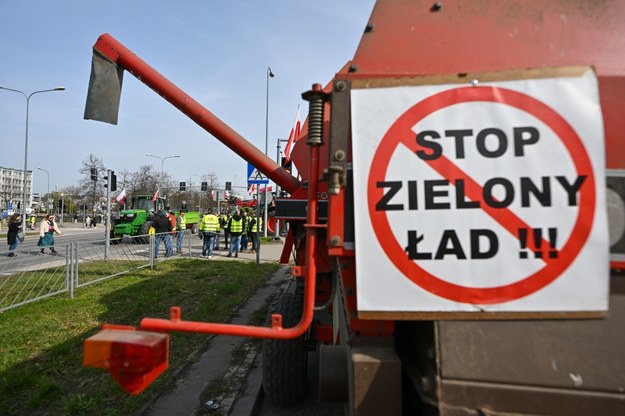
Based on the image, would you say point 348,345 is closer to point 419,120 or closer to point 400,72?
point 419,120

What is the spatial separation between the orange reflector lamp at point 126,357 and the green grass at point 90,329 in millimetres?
1991

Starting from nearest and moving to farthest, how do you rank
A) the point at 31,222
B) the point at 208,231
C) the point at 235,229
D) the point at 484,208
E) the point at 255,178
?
1. the point at 484,208
2. the point at 255,178
3. the point at 208,231
4. the point at 235,229
5. the point at 31,222

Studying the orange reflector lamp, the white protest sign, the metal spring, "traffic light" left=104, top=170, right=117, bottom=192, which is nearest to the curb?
the orange reflector lamp

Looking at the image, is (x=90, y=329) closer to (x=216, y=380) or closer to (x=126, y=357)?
(x=216, y=380)

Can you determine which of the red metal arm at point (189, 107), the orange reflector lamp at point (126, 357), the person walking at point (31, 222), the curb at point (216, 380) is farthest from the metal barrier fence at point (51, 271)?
the person walking at point (31, 222)

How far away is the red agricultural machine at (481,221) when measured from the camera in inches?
51.2

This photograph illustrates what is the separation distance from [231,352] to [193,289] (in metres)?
3.88

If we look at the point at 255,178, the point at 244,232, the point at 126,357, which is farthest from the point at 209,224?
the point at 126,357

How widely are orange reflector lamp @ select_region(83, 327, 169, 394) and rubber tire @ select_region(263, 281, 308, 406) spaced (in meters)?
1.65

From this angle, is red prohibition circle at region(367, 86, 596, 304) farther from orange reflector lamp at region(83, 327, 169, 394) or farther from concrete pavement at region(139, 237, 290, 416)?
concrete pavement at region(139, 237, 290, 416)

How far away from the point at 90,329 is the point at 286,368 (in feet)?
11.6

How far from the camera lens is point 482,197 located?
1.37 meters

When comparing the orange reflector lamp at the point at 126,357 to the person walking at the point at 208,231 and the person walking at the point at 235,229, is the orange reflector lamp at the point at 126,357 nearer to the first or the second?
the person walking at the point at 208,231

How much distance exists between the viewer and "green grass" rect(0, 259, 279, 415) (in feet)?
10.5
